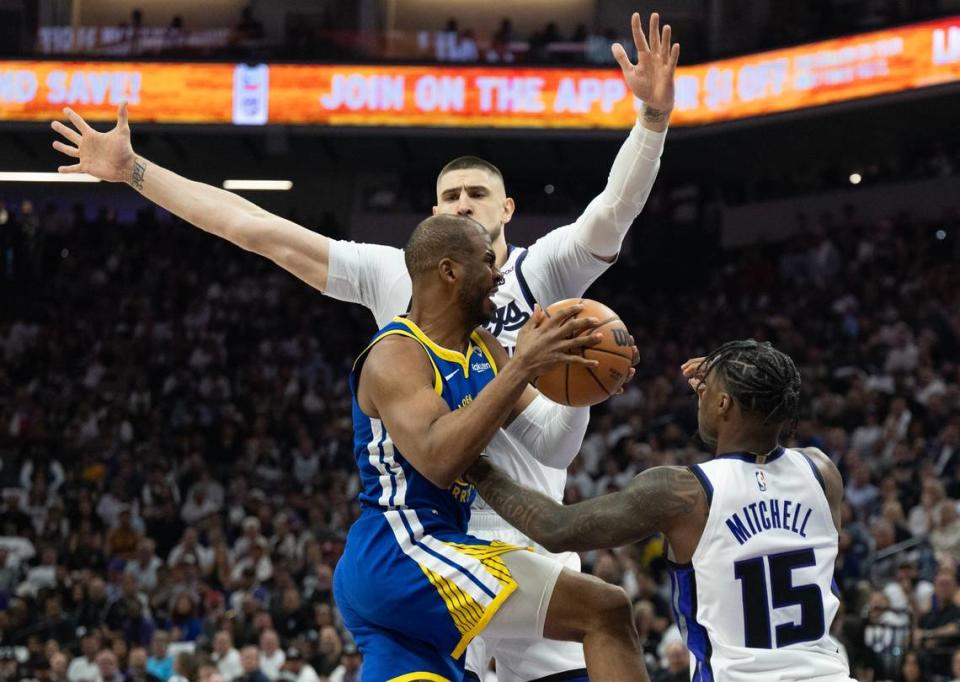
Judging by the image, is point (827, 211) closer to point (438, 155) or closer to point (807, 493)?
point (438, 155)

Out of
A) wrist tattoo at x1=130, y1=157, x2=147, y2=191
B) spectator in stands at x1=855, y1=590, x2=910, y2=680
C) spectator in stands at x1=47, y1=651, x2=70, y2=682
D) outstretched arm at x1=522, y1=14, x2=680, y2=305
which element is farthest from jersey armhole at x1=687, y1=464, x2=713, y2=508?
spectator in stands at x1=47, y1=651, x2=70, y2=682

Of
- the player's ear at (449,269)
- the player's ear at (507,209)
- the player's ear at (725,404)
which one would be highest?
the player's ear at (507,209)

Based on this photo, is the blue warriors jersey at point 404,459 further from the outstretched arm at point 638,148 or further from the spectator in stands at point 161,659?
the spectator in stands at point 161,659

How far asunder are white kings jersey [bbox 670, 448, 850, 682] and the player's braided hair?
20 cm

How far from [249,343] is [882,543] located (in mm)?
12774

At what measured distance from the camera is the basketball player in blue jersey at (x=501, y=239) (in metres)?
5.18

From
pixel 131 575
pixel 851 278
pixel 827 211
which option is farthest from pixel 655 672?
pixel 827 211

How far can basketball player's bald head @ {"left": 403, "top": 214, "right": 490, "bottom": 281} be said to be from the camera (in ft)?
14.9

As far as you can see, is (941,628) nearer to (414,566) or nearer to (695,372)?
(695,372)

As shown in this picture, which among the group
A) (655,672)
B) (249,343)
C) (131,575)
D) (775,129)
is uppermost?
(775,129)

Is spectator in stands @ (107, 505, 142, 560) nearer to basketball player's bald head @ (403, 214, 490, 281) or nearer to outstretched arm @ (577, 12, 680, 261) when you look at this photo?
outstretched arm @ (577, 12, 680, 261)

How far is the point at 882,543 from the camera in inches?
520

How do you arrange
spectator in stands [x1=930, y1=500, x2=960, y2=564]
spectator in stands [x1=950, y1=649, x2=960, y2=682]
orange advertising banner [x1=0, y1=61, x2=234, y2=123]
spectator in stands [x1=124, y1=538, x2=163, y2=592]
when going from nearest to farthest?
spectator in stands [x1=950, y1=649, x2=960, y2=682]
spectator in stands [x1=930, y1=500, x2=960, y2=564]
spectator in stands [x1=124, y1=538, x2=163, y2=592]
orange advertising banner [x1=0, y1=61, x2=234, y2=123]

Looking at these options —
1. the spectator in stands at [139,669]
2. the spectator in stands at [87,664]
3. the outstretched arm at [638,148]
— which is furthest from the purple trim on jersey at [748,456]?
the spectator in stands at [87,664]
